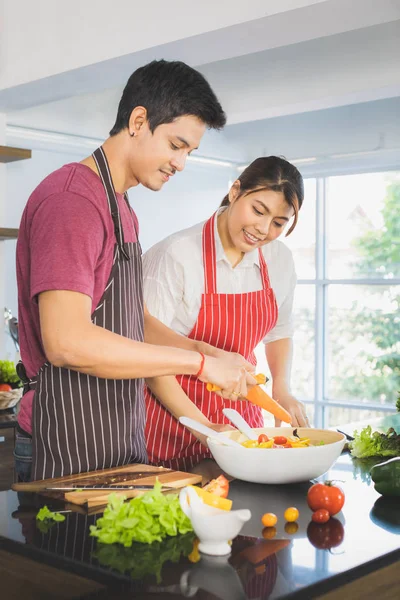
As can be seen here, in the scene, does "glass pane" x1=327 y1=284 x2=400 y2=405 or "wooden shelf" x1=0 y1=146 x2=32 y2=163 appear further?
"glass pane" x1=327 y1=284 x2=400 y2=405

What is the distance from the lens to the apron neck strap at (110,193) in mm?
1922

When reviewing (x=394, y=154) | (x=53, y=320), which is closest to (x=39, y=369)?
(x=53, y=320)

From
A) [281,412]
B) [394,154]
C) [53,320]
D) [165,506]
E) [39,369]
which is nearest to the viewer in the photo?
[165,506]

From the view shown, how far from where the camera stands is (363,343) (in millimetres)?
7844

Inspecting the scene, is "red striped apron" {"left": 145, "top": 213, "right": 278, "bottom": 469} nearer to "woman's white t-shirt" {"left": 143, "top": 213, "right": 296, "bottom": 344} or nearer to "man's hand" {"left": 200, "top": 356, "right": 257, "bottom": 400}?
"woman's white t-shirt" {"left": 143, "top": 213, "right": 296, "bottom": 344}

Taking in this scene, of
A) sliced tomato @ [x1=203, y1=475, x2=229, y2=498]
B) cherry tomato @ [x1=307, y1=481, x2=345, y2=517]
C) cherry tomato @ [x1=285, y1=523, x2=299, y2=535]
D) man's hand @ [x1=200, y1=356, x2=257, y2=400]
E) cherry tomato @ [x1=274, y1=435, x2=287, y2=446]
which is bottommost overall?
cherry tomato @ [x1=285, y1=523, x2=299, y2=535]

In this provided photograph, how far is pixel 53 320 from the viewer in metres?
1.66

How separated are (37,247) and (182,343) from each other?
2.88ft

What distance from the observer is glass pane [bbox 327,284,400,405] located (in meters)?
7.69

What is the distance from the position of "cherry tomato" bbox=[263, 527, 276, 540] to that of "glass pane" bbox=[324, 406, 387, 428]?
635cm

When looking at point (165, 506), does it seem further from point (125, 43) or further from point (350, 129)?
point (350, 129)

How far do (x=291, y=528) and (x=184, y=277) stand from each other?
134 centimetres

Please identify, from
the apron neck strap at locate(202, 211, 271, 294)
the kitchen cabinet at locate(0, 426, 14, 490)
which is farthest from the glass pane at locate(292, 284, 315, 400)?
the apron neck strap at locate(202, 211, 271, 294)

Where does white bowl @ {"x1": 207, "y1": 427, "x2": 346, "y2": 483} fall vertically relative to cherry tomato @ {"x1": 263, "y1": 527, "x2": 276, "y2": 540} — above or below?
above
